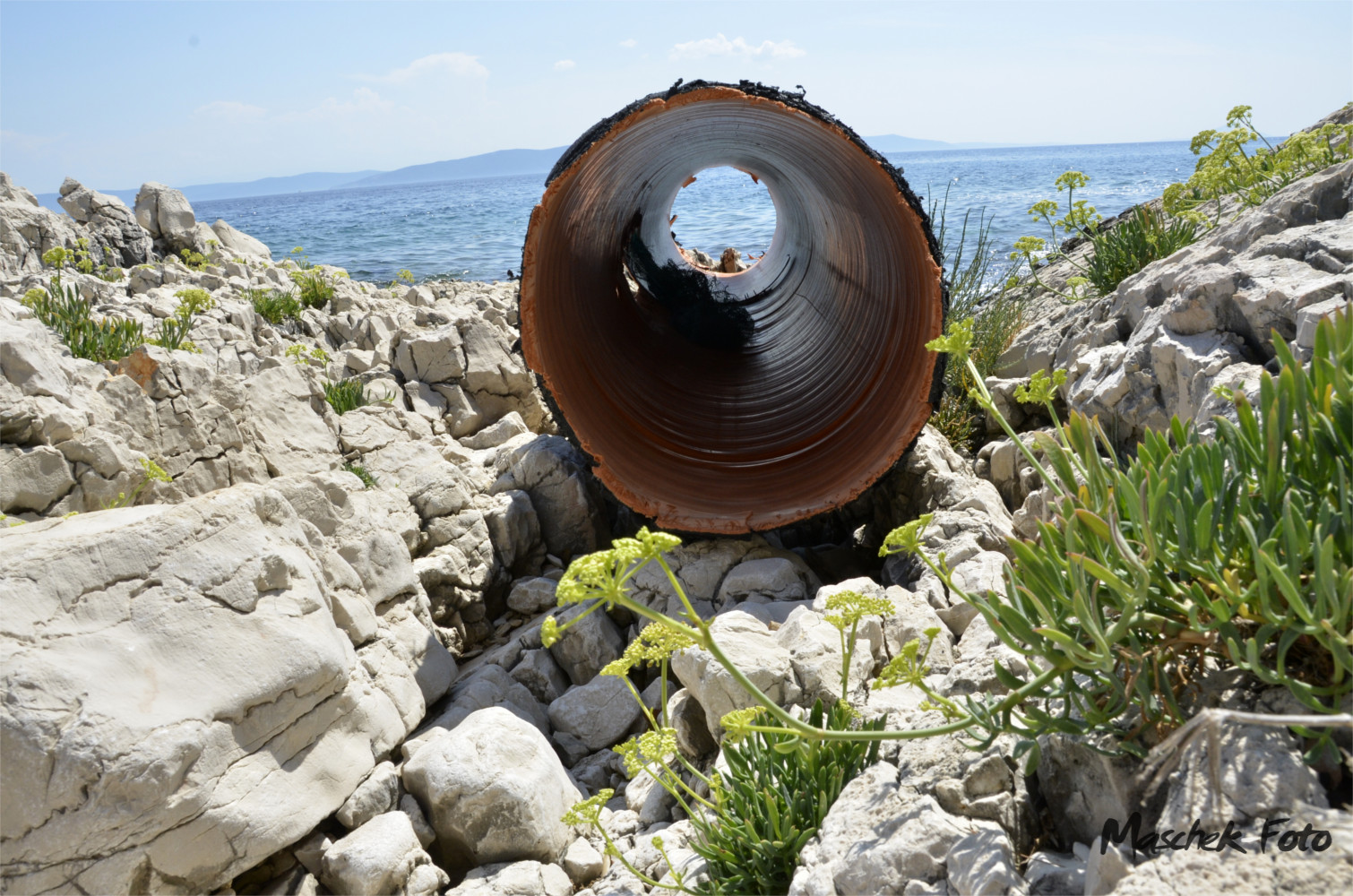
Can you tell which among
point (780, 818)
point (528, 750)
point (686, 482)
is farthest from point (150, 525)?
point (686, 482)

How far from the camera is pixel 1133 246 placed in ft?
16.5

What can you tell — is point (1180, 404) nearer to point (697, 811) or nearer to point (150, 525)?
point (697, 811)

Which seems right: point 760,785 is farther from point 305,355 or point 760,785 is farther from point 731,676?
point 305,355

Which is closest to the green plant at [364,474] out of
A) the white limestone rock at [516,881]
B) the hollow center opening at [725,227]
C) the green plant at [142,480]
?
the green plant at [142,480]

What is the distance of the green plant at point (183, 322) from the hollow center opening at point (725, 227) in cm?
397

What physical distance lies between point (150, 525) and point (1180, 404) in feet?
11.3

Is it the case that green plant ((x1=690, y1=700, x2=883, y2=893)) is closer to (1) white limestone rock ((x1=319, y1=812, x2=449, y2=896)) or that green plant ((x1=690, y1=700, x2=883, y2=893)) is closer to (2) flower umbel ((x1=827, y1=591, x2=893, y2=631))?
(2) flower umbel ((x1=827, y1=591, x2=893, y2=631))

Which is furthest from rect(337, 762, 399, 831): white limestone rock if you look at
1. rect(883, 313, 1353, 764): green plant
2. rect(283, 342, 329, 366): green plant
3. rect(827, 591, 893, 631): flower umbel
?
rect(283, 342, 329, 366): green plant

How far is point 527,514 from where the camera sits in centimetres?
448

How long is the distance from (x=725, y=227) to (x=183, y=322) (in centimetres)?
2052

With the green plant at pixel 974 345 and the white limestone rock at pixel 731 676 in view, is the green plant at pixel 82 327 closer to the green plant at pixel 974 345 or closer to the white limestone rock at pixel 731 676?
the white limestone rock at pixel 731 676

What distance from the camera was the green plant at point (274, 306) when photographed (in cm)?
752

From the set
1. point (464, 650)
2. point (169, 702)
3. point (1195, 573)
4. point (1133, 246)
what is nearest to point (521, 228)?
point (1133, 246)

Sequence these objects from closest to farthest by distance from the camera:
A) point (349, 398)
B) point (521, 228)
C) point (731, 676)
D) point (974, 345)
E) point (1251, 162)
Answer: point (731, 676)
point (1251, 162)
point (349, 398)
point (974, 345)
point (521, 228)
